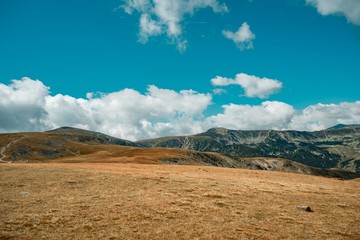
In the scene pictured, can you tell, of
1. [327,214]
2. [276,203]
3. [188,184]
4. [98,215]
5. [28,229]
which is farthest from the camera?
[188,184]

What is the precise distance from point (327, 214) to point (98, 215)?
20.4 metres

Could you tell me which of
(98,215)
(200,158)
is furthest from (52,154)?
(98,215)

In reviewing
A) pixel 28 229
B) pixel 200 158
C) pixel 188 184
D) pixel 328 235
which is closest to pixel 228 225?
pixel 328 235

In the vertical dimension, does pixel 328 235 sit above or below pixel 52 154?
below

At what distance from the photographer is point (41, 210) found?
25078mm

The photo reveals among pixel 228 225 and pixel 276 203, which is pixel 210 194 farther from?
pixel 228 225

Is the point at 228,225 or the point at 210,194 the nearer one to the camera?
the point at 228,225

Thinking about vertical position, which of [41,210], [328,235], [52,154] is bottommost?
[328,235]

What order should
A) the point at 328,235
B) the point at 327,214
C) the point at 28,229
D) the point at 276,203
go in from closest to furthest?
1. the point at 28,229
2. the point at 328,235
3. the point at 327,214
4. the point at 276,203

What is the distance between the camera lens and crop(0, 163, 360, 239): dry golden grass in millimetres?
21141

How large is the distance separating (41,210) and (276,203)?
72.5 ft

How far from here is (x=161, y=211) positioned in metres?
26.0

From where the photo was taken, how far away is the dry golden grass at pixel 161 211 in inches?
832

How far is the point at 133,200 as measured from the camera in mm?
29500
